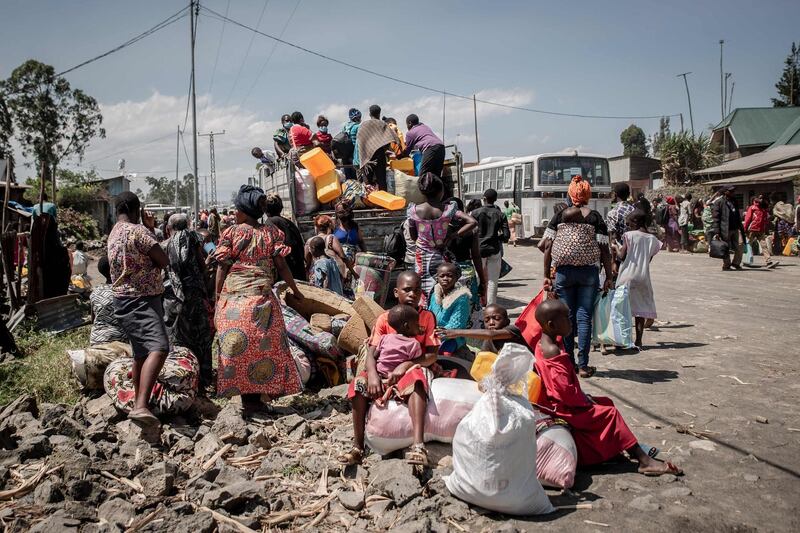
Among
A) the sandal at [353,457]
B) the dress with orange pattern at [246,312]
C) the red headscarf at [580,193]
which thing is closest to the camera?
the sandal at [353,457]

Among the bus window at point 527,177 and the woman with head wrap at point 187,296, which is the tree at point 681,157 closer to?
the bus window at point 527,177

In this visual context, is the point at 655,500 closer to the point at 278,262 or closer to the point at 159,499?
the point at 159,499

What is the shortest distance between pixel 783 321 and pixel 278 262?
7032 millimetres

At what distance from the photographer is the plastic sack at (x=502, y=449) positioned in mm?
3297

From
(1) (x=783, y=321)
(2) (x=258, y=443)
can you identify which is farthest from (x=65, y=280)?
(1) (x=783, y=321)

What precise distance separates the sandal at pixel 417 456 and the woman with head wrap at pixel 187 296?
2.99 metres

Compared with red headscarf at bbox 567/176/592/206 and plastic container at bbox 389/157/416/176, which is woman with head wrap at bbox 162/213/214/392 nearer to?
red headscarf at bbox 567/176/592/206

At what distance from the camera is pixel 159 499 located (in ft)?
11.8

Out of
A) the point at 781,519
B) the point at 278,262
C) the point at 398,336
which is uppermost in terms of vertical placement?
the point at 278,262

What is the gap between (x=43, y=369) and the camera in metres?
6.80

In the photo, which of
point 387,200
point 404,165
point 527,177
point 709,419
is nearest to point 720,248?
point 404,165

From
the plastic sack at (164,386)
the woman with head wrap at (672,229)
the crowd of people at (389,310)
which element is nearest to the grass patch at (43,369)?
the crowd of people at (389,310)

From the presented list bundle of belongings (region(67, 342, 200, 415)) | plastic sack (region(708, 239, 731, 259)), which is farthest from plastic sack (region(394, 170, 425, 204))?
plastic sack (region(708, 239, 731, 259))

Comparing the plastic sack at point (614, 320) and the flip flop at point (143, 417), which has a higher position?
Answer: the plastic sack at point (614, 320)
